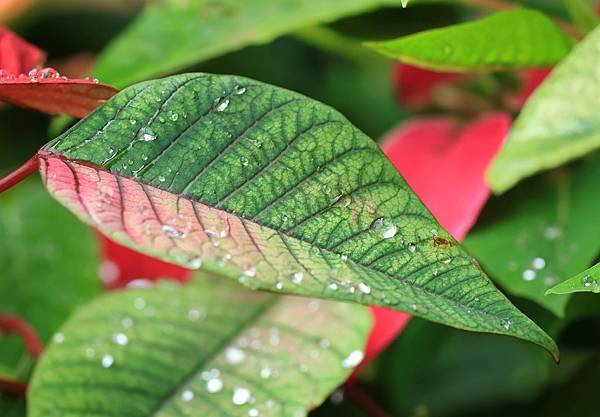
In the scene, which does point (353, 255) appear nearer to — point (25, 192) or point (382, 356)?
point (382, 356)

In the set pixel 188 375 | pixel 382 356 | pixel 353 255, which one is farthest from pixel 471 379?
pixel 353 255

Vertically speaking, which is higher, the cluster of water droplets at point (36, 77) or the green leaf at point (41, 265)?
the cluster of water droplets at point (36, 77)

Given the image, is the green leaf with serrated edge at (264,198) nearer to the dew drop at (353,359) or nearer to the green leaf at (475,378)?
the dew drop at (353,359)

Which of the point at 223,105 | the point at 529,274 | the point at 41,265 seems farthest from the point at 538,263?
the point at 41,265

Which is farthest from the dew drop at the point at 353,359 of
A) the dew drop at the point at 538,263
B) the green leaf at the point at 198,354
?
the dew drop at the point at 538,263

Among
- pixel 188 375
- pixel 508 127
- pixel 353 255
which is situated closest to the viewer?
pixel 353 255

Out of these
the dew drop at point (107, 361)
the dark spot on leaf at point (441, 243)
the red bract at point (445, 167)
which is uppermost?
the dark spot on leaf at point (441, 243)

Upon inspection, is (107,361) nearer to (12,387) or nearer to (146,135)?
(12,387)
